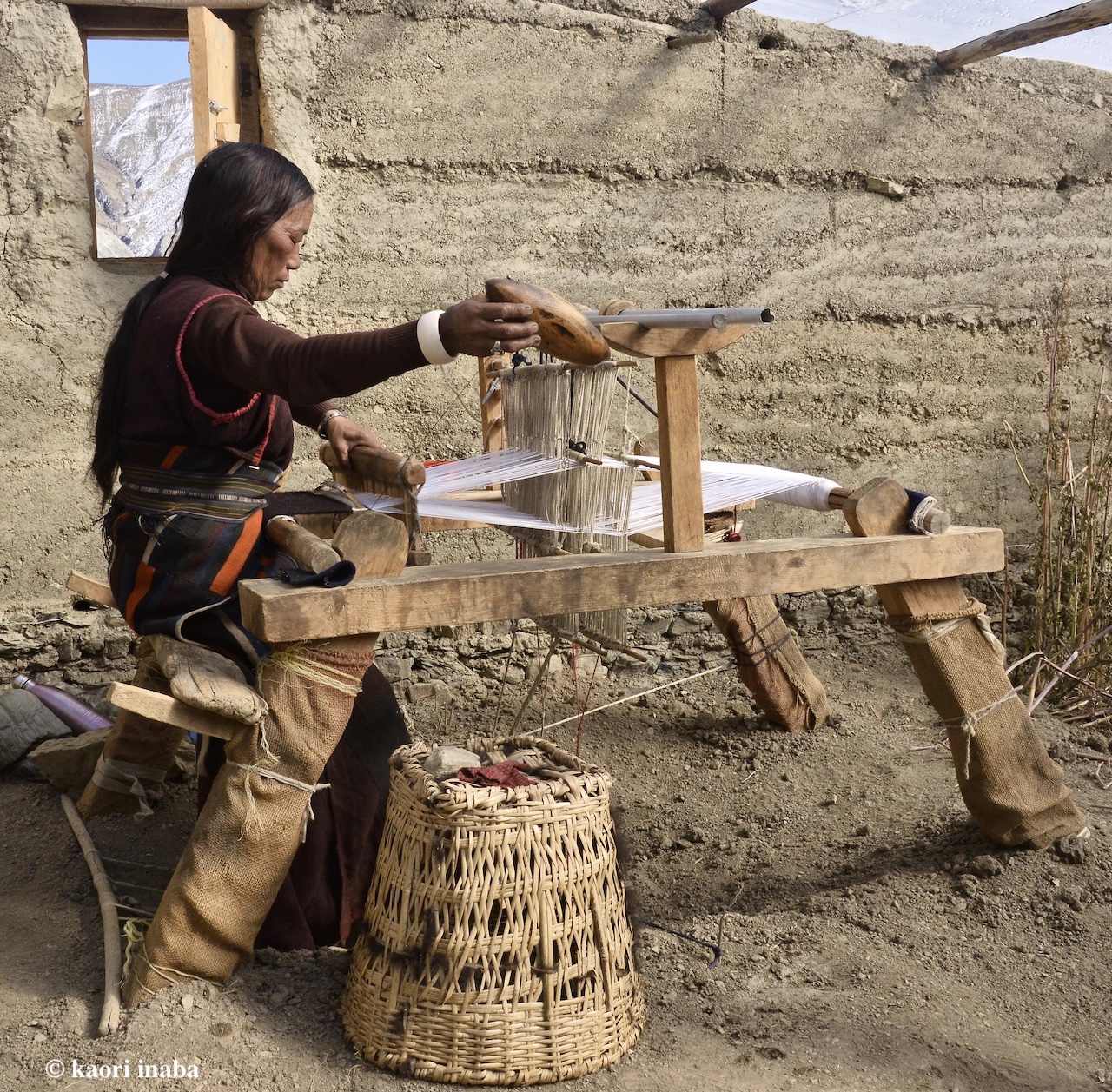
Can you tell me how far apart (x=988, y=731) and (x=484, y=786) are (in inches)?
48.0

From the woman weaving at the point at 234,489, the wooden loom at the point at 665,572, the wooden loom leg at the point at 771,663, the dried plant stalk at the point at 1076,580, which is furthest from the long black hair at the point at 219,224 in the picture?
the dried plant stalk at the point at 1076,580

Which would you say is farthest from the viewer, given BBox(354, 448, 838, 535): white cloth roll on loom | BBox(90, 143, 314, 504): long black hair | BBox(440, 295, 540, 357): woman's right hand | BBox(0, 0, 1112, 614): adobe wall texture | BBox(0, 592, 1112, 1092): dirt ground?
BBox(0, 0, 1112, 614): adobe wall texture

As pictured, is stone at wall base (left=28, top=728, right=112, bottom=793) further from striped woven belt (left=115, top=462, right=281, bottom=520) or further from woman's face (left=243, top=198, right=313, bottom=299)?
woman's face (left=243, top=198, right=313, bottom=299)

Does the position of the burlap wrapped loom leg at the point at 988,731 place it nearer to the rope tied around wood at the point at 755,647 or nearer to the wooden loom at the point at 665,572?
Answer: the wooden loom at the point at 665,572

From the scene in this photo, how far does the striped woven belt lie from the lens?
2.22m

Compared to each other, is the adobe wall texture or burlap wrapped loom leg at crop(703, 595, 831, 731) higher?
the adobe wall texture

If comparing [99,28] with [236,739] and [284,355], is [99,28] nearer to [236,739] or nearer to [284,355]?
[284,355]

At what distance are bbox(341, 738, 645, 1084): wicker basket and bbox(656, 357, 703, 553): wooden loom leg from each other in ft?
1.96

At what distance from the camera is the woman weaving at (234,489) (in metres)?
1.88

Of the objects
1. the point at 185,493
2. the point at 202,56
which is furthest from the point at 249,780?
the point at 202,56

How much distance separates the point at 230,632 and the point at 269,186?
877mm

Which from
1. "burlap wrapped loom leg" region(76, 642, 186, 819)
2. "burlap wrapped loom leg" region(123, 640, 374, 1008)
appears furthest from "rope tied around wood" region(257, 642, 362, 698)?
"burlap wrapped loom leg" region(76, 642, 186, 819)

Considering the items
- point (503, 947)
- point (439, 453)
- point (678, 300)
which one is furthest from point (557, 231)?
point (503, 947)

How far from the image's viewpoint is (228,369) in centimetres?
198
